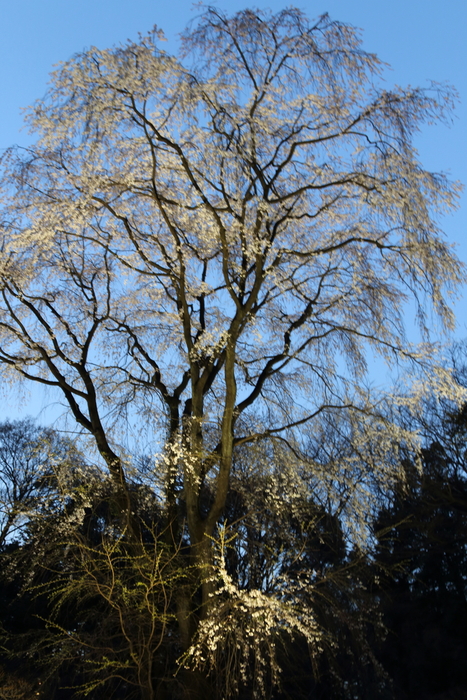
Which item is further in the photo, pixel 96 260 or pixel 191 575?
pixel 96 260

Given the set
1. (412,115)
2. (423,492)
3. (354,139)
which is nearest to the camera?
(412,115)

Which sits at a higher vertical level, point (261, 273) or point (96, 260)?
point (96, 260)

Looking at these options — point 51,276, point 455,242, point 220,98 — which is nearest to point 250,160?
point 220,98

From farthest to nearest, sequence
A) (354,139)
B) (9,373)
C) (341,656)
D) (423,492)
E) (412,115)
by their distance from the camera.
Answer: (423,492) → (341,656) → (9,373) → (354,139) → (412,115)

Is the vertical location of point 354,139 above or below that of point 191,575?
above

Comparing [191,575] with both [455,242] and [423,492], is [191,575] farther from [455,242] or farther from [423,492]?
[423,492]

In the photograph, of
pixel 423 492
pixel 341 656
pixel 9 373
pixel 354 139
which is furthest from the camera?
pixel 423 492

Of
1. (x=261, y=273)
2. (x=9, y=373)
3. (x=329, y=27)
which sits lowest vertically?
(x=9, y=373)

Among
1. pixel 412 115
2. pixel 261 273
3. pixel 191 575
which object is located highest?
pixel 412 115

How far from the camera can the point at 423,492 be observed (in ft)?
43.5

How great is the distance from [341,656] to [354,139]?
9.60 meters

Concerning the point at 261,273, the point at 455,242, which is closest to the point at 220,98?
the point at 261,273

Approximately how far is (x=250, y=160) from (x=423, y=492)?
9782 millimetres

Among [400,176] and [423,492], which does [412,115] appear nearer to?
[400,176]
